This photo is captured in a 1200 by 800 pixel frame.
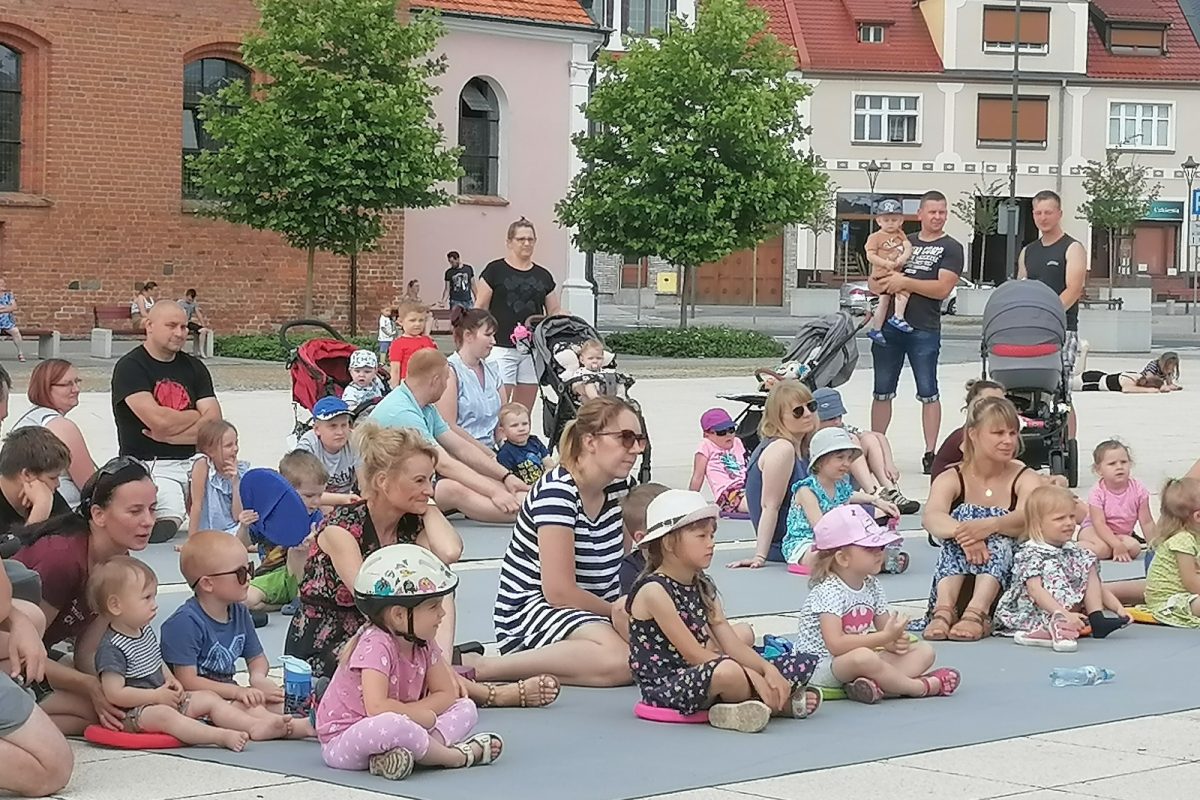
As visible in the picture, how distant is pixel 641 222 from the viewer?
34031 millimetres

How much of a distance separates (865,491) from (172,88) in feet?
77.6

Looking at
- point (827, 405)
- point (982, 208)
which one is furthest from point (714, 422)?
point (982, 208)

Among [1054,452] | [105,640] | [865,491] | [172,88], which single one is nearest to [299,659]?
[105,640]

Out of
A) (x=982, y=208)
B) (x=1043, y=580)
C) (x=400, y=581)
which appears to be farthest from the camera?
(x=982, y=208)

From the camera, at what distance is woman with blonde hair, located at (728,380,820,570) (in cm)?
1141

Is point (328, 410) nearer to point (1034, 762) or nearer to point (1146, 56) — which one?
point (1034, 762)

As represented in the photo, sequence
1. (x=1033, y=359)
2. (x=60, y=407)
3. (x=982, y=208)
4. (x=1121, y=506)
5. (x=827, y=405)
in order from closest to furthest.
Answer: (x=60, y=407) → (x=1121, y=506) → (x=827, y=405) → (x=1033, y=359) → (x=982, y=208)

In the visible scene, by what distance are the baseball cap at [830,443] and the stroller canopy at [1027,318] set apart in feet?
10.9

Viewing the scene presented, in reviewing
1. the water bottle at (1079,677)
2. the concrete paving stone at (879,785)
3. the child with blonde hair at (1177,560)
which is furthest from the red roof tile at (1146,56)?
the concrete paving stone at (879,785)

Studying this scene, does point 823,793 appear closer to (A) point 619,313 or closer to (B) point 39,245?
(B) point 39,245

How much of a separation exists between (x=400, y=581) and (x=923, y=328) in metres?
9.83

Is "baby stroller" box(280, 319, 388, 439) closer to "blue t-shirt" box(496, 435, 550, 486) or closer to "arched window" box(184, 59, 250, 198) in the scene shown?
"blue t-shirt" box(496, 435, 550, 486)

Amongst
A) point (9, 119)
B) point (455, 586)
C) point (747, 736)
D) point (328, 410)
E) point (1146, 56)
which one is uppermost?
point (1146, 56)

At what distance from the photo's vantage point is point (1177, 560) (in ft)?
31.9
